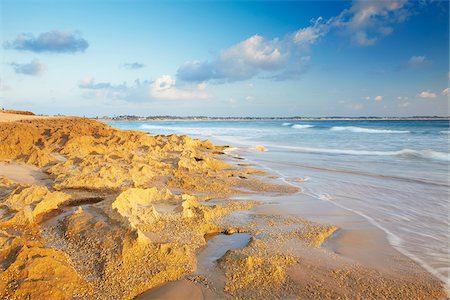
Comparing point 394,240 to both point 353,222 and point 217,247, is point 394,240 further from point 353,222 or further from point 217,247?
point 217,247

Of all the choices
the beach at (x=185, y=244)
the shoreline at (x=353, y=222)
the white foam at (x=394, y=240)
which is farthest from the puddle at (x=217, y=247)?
the white foam at (x=394, y=240)

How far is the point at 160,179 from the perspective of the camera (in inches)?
214

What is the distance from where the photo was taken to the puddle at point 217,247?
2.52 metres

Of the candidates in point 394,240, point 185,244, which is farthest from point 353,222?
point 185,244

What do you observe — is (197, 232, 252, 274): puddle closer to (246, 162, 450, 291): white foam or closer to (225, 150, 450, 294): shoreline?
(225, 150, 450, 294): shoreline

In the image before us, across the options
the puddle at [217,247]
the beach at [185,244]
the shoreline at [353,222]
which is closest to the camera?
the beach at [185,244]

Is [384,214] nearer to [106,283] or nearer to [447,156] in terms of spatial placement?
[106,283]

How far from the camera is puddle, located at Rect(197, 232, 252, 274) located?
2.52 m

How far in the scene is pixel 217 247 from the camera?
2.91 meters

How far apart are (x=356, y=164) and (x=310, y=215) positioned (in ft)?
20.7

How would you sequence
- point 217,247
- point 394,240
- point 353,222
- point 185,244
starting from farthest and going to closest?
point 353,222 → point 394,240 → point 217,247 → point 185,244

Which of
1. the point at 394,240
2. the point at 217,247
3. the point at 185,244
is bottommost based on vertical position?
the point at 394,240

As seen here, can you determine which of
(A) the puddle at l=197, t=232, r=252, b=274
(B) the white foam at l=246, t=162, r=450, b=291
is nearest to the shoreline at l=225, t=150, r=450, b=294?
(B) the white foam at l=246, t=162, r=450, b=291

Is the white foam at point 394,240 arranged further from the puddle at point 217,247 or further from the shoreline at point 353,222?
the puddle at point 217,247
